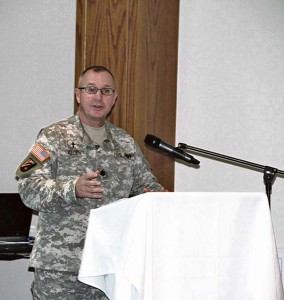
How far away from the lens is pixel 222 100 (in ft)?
14.5

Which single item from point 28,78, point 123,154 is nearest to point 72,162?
point 123,154

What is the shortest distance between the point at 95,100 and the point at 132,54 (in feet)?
2.65

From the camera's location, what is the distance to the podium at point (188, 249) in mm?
2396

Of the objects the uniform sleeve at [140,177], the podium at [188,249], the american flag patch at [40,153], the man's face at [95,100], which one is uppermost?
the man's face at [95,100]

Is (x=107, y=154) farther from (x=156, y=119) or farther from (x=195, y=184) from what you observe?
(x=195, y=184)

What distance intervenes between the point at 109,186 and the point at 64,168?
247 mm

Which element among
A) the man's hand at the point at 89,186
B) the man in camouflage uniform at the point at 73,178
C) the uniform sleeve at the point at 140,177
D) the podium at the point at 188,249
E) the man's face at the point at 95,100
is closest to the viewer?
the podium at the point at 188,249

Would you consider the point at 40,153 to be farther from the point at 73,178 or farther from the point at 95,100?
the point at 95,100

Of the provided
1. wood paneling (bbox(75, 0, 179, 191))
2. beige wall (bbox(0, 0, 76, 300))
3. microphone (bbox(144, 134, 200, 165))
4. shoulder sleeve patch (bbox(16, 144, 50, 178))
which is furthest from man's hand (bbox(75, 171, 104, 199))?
beige wall (bbox(0, 0, 76, 300))

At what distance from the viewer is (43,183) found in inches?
119

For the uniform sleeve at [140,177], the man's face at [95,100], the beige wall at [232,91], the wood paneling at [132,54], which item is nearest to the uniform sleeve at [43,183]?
the man's face at [95,100]

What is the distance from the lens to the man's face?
336 cm

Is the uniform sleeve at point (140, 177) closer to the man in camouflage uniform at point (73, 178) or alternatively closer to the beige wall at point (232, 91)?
the man in camouflage uniform at point (73, 178)

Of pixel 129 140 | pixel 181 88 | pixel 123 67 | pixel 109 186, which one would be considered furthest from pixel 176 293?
pixel 181 88
